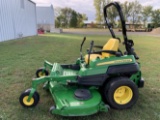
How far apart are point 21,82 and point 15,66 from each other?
1.46 metres

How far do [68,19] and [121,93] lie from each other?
4855 centimetres

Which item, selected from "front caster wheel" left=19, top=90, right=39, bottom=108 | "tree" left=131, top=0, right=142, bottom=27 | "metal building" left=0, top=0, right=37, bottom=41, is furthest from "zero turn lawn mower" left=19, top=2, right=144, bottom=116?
"tree" left=131, top=0, right=142, bottom=27

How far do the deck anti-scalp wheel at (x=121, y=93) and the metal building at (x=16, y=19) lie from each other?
10759mm

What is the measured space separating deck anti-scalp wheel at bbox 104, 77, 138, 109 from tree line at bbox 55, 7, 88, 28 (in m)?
46.7

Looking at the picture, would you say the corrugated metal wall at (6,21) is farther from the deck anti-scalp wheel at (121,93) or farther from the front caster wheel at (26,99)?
the deck anti-scalp wheel at (121,93)

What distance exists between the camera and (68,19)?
162 ft

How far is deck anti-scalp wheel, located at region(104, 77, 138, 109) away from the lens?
2493 mm

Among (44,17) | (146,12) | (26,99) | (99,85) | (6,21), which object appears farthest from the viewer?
(146,12)

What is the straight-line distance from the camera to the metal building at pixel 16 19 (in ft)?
38.4

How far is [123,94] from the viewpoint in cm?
264

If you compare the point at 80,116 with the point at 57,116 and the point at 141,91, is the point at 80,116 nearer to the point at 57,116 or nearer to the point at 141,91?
the point at 57,116

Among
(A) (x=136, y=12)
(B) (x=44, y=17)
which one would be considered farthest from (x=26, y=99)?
(A) (x=136, y=12)

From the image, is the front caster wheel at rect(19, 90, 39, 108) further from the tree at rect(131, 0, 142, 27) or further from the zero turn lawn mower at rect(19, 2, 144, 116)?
the tree at rect(131, 0, 142, 27)

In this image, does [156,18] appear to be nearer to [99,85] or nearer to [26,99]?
[99,85]
